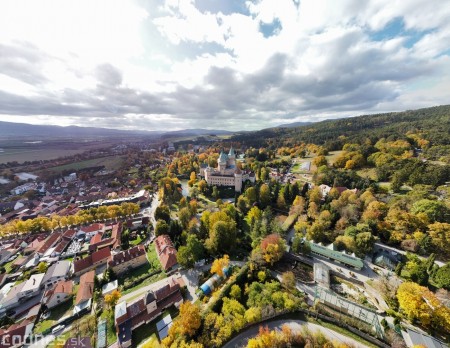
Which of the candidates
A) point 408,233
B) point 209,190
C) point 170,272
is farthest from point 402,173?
point 170,272

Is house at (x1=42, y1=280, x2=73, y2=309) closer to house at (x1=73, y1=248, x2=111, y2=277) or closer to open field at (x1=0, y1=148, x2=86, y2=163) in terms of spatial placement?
house at (x1=73, y1=248, x2=111, y2=277)

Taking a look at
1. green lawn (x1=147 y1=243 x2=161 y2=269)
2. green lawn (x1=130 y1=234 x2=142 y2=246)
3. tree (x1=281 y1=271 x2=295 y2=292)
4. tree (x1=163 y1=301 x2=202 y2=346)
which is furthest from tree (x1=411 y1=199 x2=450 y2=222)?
green lawn (x1=130 y1=234 x2=142 y2=246)

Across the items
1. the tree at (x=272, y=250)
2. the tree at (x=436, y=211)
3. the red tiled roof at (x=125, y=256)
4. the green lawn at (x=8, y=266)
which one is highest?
the tree at (x=436, y=211)

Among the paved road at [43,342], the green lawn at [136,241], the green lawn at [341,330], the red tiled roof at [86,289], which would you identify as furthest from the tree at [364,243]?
the paved road at [43,342]

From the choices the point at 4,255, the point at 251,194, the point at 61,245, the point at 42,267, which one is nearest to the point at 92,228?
the point at 61,245

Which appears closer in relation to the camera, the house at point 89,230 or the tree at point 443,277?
the tree at point 443,277

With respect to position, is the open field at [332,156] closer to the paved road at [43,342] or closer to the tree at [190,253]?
the tree at [190,253]
